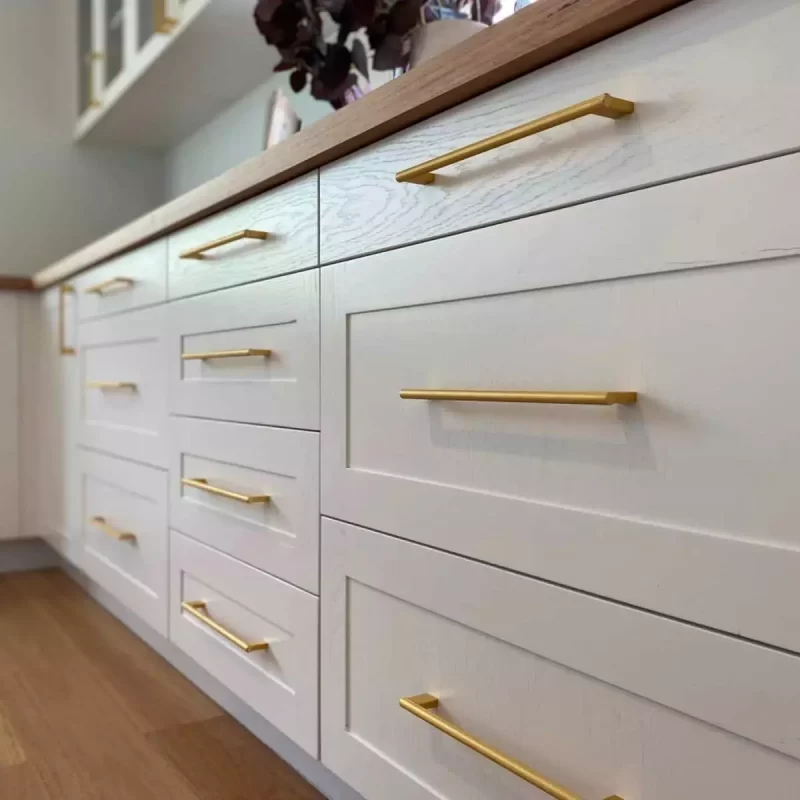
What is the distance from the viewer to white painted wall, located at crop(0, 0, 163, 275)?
2.90m

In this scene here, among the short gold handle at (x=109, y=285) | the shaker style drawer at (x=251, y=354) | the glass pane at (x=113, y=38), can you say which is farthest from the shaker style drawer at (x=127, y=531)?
the glass pane at (x=113, y=38)

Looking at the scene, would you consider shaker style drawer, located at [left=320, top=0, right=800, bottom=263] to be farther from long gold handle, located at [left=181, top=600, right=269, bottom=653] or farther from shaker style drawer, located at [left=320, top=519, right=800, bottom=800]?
long gold handle, located at [left=181, top=600, right=269, bottom=653]

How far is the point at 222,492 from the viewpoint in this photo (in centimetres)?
132

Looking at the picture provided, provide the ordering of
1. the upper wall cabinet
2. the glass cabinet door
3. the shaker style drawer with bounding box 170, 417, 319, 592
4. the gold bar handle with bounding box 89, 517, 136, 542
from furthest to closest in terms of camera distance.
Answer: the glass cabinet door → the upper wall cabinet → the gold bar handle with bounding box 89, 517, 136, 542 → the shaker style drawer with bounding box 170, 417, 319, 592

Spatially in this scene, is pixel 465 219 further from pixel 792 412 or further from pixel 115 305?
pixel 115 305

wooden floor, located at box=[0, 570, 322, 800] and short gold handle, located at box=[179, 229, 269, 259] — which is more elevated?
short gold handle, located at box=[179, 229, 269, 259]

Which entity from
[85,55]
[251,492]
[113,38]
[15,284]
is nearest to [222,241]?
[251,492]

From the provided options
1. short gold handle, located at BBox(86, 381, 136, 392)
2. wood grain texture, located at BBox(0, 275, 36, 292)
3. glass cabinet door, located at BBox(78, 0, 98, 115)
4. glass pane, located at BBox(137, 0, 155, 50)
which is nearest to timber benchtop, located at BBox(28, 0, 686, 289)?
short gold handle, located at BBox(86, 381, 136, 392)

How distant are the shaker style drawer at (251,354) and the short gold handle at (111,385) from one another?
0.83ft

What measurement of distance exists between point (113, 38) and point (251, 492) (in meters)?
1.99

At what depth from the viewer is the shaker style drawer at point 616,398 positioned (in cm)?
57

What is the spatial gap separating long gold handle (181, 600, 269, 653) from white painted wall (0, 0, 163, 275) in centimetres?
191

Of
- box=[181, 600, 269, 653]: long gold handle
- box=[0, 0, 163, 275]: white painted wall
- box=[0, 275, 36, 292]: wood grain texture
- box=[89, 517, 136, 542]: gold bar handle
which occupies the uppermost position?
box=[0, 0, 163, 275]: white painted wall

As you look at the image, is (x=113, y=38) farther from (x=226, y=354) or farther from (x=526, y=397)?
(x=526, y=397)
